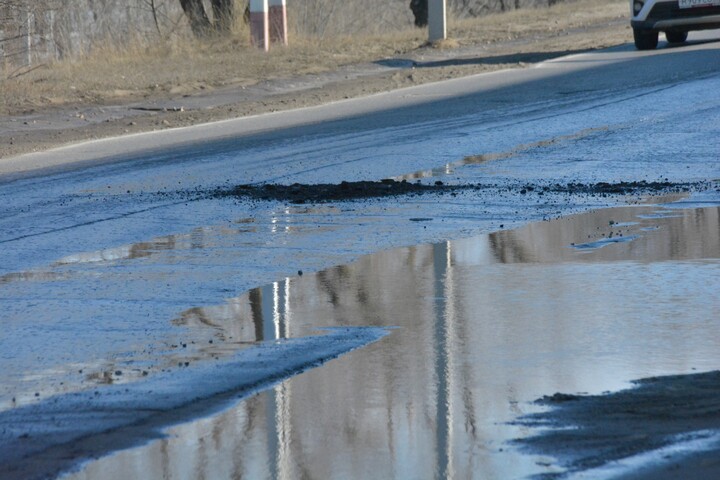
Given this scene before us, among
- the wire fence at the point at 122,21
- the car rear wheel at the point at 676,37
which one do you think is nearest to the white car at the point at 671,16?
the car rear wheel at the point at 676,37

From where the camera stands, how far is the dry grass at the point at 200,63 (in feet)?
72.1

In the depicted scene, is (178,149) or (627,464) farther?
(178,149)

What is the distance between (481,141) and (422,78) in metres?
8.79

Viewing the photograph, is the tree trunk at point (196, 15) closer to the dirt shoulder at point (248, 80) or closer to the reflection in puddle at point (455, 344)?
the dirt shoulder at point (248, 80)

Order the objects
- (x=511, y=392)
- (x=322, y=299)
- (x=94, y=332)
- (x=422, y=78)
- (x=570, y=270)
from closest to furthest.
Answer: (x=511, y=392)
(x=94, y=332)
(x=322, y=299)
(x=570, y=270)
(x=422, y=78)

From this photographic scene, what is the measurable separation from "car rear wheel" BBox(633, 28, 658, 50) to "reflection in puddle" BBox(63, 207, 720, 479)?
1667 centimetres

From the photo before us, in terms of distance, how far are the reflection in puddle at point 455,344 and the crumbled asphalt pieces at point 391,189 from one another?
1.52 m

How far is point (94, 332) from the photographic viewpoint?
22.3ft

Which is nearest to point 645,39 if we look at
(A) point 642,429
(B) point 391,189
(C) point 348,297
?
(B) point 391,189

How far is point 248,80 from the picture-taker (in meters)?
23.9

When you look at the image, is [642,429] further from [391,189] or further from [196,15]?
[196,15]

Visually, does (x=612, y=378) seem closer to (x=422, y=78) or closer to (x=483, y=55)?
(x=422, y=78)

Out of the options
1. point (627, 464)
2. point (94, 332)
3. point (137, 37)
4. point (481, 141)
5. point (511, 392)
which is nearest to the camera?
point (627, 464)

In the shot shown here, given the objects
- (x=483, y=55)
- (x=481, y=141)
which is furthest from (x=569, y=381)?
(x=483, y=55)
